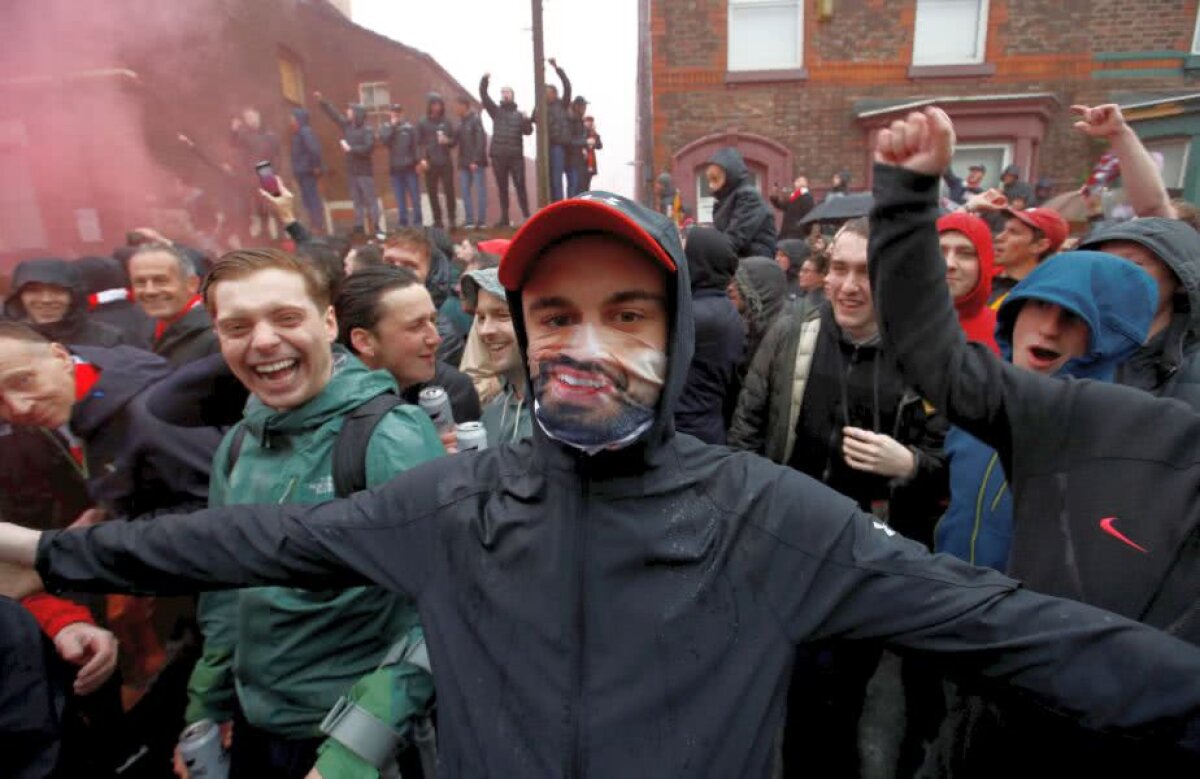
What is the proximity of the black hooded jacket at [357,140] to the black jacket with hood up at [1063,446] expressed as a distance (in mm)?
11544

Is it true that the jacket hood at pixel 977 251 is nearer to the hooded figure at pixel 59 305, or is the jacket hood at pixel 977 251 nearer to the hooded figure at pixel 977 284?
the hooded figure at pixel 977 284

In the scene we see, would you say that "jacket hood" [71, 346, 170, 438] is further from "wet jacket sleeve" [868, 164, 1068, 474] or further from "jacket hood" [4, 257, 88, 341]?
"wet jacket sleeve" [868, 164, 1068, 474]

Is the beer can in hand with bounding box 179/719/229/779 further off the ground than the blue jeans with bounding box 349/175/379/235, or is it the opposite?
the blue jeans with bounding box 349/175/379/235

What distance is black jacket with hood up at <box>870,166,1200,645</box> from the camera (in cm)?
134

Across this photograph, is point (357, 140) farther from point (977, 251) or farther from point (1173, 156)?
point (1173, 156)

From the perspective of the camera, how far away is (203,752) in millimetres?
1889

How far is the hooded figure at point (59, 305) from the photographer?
13.9ft

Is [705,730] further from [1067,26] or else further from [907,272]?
[1067,26]

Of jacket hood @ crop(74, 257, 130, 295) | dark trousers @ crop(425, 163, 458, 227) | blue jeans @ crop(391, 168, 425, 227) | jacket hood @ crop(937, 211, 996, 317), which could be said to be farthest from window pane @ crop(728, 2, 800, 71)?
jacket hood @ crop(937, 211, 996, 317)

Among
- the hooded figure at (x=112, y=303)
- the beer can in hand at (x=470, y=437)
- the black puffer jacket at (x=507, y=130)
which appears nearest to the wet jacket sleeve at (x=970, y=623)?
the beer can in hand at (x=470, y=437)

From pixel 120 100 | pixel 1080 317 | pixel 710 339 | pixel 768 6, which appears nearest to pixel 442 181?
pixel 120 100

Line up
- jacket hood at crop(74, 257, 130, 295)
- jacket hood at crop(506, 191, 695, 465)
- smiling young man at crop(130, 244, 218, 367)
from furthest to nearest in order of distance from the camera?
1. jacket hood at crop(74, 257, 130, 295)
2. smiling young man at crop(130, 244, 218, 367)
3. jacket hood at crop(506, 191, 695, 465)

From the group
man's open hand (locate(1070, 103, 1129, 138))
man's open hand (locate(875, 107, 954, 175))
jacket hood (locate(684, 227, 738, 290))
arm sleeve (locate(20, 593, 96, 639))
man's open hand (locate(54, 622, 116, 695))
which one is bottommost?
man's open hand (locate(54, 622, 116, 695))

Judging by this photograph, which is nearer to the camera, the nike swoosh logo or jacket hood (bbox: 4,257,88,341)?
the nike swoosh logo
